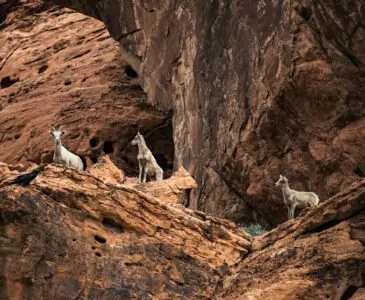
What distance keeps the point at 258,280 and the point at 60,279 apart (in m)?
3.61

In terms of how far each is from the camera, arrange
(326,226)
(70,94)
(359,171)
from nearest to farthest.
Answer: (326,226) < (359,171) < (70,94)

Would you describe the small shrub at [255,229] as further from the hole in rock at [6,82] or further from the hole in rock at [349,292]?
the hole in rock at [6,82]

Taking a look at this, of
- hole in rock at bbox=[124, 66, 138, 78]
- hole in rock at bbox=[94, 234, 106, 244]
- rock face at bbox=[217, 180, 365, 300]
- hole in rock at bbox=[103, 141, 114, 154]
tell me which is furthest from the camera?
hole in rock at bbox=[124, 66, 138, 78]

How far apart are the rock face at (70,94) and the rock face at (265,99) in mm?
4426

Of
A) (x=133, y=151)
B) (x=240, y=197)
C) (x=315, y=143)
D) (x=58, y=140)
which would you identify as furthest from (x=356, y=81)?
(x=133, y=151)

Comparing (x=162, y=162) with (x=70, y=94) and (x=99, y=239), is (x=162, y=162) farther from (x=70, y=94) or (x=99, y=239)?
(x=99, y=239)

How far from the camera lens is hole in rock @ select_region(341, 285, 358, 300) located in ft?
55.5

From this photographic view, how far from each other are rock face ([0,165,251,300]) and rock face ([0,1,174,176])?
18203mm

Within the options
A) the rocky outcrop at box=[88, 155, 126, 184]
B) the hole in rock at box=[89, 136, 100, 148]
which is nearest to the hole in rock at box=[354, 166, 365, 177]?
the rocky outcrop at box=[88, 155, 126, 184]

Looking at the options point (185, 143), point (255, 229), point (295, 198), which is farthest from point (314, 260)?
point (185, 143)

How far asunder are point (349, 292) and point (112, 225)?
4.94 metres

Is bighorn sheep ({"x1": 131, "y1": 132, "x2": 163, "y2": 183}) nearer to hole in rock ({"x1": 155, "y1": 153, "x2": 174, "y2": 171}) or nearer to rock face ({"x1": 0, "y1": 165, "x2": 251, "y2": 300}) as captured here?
rock face ({"x1": 0, "y1": 165, "x2": 251, "y2": 300})

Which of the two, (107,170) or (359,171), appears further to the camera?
(359,171)

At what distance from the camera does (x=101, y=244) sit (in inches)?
747
